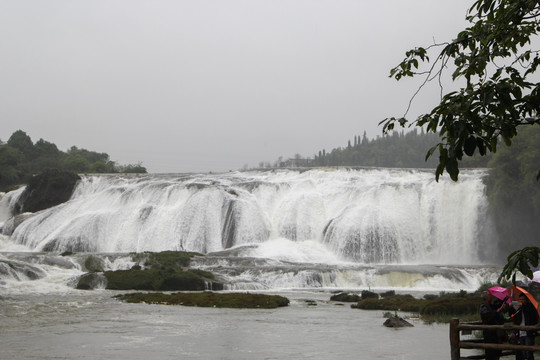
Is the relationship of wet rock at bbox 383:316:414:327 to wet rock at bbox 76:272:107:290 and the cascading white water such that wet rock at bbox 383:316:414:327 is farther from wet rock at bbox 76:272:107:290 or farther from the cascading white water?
the cascading white water

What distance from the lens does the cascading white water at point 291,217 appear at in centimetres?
4697

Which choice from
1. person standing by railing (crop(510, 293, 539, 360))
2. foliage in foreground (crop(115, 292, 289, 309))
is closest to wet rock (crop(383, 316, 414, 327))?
foliage in foreground (crop(115, 292, 289, 309))

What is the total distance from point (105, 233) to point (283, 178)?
1552cm

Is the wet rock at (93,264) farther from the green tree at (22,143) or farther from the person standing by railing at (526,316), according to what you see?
the green tree at (22,143)

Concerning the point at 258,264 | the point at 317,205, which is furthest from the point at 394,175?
the point at 258,264

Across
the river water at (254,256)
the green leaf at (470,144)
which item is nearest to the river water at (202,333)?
the river water at (254,256)

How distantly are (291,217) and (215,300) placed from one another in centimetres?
2327

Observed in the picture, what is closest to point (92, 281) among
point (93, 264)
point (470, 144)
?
point (93, 264)

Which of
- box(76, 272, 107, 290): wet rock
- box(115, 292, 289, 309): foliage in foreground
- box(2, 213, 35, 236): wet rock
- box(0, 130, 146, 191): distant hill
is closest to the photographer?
box(115, 292, 289, 309): foliage in foreground

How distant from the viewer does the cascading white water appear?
46969mm

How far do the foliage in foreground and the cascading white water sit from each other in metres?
18.5

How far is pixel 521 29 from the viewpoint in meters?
7.05

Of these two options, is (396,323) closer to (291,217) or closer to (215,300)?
(215,300)

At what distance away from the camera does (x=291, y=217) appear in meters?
50.6
